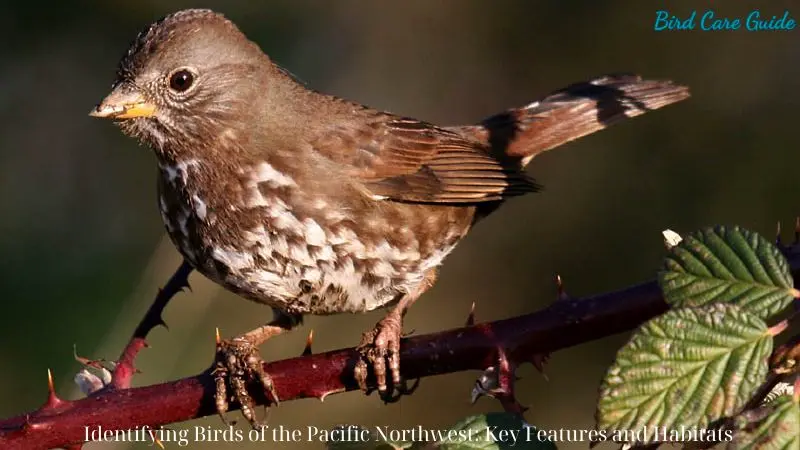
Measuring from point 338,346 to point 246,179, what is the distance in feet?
9.82

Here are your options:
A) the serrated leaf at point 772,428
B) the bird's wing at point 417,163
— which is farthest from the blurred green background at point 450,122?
the serrated leaf at point 772,428

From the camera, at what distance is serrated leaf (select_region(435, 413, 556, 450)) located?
8.23ft

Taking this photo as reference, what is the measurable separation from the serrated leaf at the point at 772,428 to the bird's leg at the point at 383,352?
4.38ft

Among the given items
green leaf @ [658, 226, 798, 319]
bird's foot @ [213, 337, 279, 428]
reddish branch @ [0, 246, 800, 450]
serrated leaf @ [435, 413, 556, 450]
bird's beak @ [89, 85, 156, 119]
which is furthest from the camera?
bird's beak @ [89, 85, 156, 119]

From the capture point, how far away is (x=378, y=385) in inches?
140

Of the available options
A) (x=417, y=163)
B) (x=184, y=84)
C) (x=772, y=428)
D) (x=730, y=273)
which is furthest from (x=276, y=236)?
(x=772, y=428)

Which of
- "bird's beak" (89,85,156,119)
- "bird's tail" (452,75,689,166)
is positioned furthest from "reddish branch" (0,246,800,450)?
"bird's tail" (452,75,689,166)

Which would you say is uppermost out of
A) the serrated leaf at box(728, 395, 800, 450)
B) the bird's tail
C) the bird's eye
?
the bird's tail

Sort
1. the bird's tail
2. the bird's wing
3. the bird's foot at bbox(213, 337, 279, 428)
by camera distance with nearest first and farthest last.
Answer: the bird's foot at bbox(213, 337, 279, 428) < the bird's wing < the bird's tail

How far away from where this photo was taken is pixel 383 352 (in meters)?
3.76

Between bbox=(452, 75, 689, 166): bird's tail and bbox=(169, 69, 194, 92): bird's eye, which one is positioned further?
bbox=(452, 75, 689, 166): bird's tail

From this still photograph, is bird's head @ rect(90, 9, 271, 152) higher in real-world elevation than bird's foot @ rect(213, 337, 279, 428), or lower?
higher

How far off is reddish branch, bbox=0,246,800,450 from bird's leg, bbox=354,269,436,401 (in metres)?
0.18

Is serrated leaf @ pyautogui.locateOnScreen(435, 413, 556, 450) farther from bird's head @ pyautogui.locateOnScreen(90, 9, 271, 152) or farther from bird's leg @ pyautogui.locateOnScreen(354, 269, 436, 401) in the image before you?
bird's head @ pyautogui.locateOnScreen(90, 9, 271, 152)
